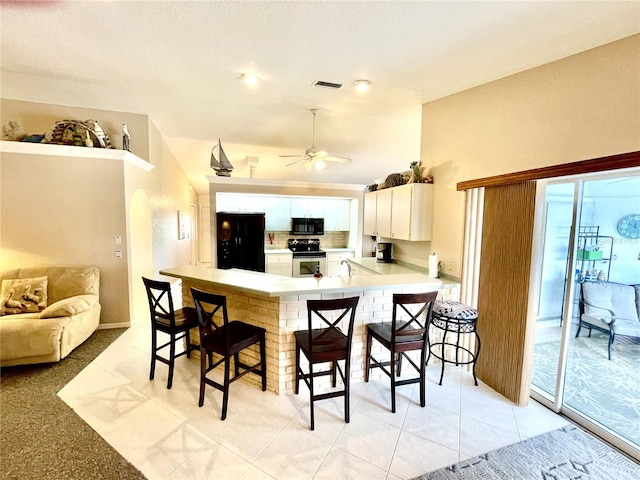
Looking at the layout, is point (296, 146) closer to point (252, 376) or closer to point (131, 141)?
point (131, 141)

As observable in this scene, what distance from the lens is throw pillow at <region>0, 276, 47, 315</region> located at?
3.12 m

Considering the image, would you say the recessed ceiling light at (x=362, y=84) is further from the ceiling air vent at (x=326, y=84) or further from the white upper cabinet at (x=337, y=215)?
the white upper cabinet at (x=337, y=215)

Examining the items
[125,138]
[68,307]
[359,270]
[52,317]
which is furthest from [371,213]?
[52,317]

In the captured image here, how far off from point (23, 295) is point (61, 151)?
1.82 metres

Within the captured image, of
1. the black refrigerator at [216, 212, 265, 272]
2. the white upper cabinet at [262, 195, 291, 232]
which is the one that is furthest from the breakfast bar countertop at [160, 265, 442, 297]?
the white upper cabinet at [262, 195, 291, 232]

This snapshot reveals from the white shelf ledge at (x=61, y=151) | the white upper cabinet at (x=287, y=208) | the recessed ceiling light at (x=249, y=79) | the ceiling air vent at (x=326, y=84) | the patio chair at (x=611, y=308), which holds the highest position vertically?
the ceiling air vent at (x=326, y=84)

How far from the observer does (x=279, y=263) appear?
6.40 metres

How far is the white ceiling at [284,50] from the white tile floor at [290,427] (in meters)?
2.88

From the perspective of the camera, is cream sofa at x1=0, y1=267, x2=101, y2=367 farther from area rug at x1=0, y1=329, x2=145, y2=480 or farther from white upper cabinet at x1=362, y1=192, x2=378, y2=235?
white upper cabinet at x1=362, y1=192, x2=378, y2=235

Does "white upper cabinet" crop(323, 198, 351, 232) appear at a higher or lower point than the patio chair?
higher

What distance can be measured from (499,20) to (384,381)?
3048 millimetres

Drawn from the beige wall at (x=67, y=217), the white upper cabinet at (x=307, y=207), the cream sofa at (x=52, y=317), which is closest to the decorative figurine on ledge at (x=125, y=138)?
the beige wall at (x=67, y=217)

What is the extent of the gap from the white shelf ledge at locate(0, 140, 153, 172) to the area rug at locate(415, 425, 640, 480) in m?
4.75

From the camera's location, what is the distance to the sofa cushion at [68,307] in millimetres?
2994
